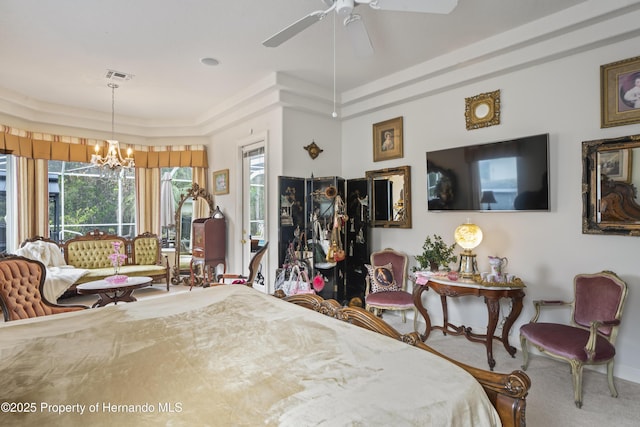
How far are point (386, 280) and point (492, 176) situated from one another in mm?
1607

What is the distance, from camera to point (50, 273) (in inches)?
177

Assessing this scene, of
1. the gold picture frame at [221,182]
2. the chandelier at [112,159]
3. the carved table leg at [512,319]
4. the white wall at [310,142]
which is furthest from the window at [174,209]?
the carved table leg at [512,319]

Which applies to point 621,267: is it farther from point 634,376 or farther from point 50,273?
point 50,273

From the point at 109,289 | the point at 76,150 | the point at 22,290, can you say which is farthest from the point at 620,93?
the point at 76,150

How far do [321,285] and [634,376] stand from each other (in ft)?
9.45

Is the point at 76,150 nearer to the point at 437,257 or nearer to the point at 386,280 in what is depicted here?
the point at 386,280

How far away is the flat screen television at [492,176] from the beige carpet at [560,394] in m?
1.38

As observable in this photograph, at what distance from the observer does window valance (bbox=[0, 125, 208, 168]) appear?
15.7 feet

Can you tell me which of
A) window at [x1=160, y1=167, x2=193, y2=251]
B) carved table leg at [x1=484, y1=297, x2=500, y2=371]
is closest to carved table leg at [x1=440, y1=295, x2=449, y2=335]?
carved table leg at [x1=484, y1=297, x2=500, y2=371]

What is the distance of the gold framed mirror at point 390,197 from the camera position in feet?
13.5

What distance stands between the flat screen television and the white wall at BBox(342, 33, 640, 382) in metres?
0.11

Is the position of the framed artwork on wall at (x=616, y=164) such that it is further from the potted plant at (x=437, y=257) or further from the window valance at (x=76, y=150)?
the window valance at (x=76, y=150)

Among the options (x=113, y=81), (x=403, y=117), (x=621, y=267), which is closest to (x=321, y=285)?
(x=403, y=117)

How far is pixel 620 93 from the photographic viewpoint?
266 centimetres
